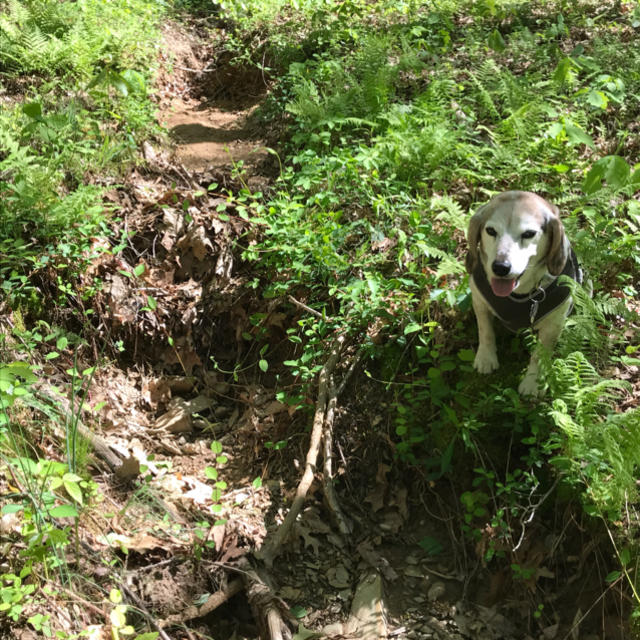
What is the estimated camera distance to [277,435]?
4.86 m

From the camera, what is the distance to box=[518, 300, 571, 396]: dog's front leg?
3.95 m

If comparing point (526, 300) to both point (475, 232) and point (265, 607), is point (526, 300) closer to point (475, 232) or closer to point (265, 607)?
point (475, 232)

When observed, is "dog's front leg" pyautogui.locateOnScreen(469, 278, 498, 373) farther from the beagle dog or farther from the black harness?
the black harness

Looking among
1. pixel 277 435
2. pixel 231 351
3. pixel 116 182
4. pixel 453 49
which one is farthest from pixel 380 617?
→ pixel 453 49

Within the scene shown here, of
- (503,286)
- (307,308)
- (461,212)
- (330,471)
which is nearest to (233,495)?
(330,471)

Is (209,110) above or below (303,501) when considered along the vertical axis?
above

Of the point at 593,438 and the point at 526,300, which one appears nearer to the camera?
the point at 593,438

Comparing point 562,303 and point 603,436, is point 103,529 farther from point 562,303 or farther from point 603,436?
point 562,303

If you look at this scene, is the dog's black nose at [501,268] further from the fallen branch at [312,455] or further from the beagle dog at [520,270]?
the fallen branch at [312,455]

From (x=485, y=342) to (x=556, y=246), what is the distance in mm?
806

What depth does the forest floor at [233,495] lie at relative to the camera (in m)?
3.62

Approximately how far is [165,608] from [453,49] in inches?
278

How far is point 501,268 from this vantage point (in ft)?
11.5

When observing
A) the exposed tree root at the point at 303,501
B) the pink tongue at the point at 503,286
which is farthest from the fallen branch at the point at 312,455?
the pink tongue at the point at 503,286
